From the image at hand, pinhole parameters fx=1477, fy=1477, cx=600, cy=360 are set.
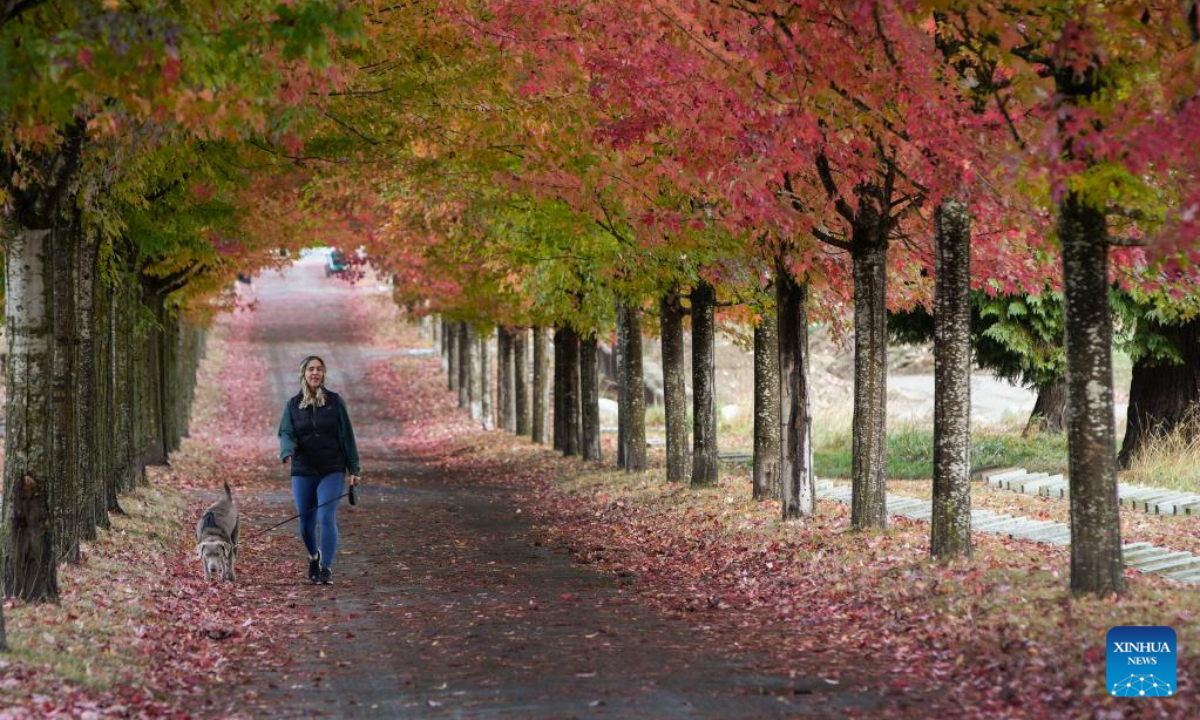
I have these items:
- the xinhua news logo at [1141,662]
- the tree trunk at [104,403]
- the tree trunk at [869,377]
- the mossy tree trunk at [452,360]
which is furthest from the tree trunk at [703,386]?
the mossy tree trunk at [452,360]

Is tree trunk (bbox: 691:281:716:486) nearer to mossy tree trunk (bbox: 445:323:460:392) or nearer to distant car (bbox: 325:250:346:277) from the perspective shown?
mossy tree trunk (bbox: 445:323:460:392)

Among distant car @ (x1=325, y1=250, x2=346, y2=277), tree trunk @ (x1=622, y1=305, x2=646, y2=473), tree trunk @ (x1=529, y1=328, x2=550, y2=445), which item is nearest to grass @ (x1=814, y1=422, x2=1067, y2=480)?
tree trunk @ (x1=622, y1=305, x2=646, y2=473)

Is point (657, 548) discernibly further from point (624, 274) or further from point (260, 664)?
point (260, 664)

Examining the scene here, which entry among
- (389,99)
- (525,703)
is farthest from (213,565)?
(525,703)

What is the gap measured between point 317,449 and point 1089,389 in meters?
6.67

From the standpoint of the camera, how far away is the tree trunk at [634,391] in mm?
23547

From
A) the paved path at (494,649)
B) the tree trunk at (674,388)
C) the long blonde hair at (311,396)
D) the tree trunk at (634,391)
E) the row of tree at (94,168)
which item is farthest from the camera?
the tree trunk at (634,391)

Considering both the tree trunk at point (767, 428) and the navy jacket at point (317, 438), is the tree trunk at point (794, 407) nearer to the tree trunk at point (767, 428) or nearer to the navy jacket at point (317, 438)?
the tree trunk at point (767, 428)

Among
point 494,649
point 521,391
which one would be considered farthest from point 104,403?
point 521,391

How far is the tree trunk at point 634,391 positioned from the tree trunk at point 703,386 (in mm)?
3413

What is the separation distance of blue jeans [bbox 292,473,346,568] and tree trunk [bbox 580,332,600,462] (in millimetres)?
14162

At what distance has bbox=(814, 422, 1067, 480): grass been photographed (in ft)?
81.4

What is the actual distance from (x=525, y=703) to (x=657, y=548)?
7.51m

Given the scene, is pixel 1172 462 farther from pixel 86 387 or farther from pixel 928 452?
pixel 86 387
